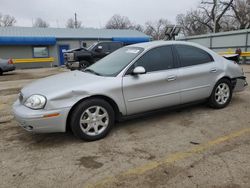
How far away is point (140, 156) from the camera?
3318 mm

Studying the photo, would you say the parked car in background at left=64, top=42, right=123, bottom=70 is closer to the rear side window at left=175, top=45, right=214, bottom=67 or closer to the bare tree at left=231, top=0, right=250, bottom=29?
the rear side window at left=175, top=45, right=214, bottom=67

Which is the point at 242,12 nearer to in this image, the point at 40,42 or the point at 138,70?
the point at 40,42

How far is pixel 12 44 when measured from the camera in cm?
2203

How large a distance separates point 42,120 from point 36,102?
0.95ft

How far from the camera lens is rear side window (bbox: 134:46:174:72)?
14.3 feet

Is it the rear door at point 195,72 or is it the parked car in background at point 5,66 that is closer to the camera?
the rear door at point 195,72

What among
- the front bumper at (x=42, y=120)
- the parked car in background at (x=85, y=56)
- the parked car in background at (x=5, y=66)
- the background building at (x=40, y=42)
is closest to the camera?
the front bumper at (x=42, y=120)

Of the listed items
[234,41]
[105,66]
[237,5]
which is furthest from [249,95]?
[237,5]

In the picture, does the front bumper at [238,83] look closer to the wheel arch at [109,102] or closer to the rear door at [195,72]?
the rear door at [195,72]

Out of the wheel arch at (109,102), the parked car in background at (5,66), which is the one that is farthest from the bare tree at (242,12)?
the wheel arch at (109,102)

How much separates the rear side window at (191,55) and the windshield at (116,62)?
86cm

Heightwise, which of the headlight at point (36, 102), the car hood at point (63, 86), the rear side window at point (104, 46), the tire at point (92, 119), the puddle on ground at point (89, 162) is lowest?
the puddle on ground at point (89, 162)

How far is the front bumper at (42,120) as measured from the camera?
3.51 metres

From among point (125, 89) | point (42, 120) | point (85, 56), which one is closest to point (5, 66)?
point (85, 56)
